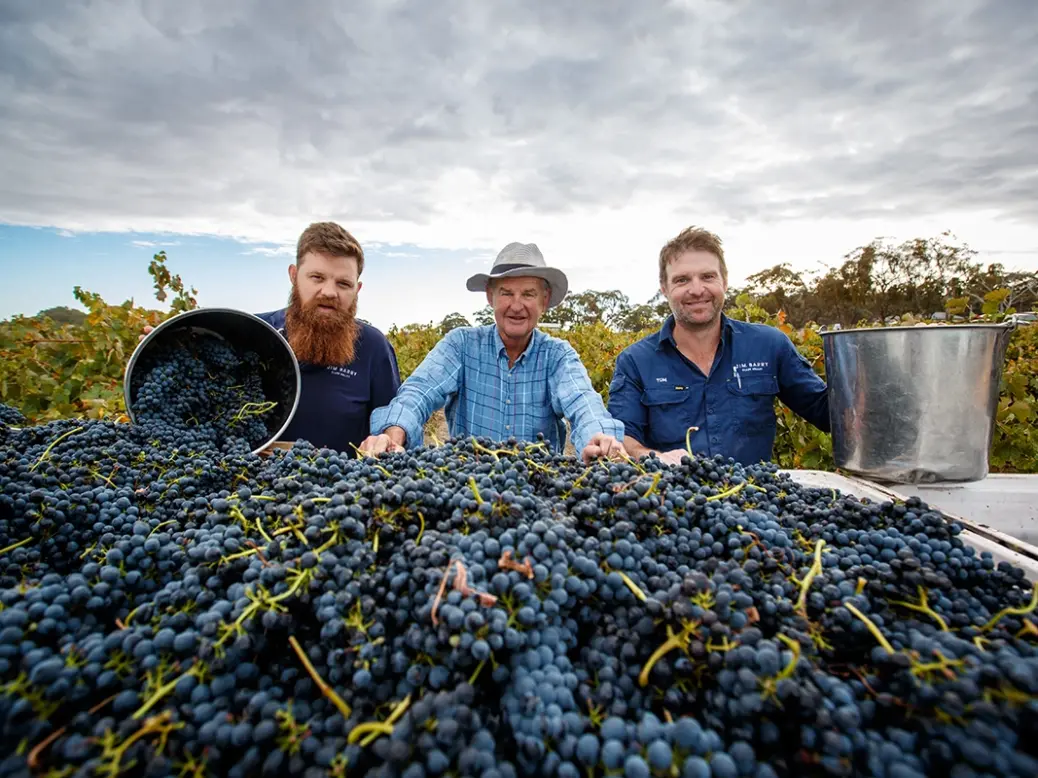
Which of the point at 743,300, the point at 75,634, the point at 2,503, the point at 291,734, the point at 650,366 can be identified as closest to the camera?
the point at 291,734

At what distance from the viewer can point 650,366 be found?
4.00m

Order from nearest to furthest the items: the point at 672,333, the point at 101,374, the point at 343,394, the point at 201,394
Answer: the point at 201,394
the point at 343,394
the point at 672,333
the point at 101,374

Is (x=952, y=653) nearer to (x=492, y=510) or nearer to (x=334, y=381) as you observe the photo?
(x=492, y=510)

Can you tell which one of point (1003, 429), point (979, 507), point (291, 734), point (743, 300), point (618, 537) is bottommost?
point (1003, 429)

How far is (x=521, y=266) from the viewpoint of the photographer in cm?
379

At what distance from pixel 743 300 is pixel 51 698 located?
251 inches

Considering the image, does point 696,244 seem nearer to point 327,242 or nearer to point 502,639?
point 327,242

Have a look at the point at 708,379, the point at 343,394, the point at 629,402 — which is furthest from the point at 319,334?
the point at 708,379

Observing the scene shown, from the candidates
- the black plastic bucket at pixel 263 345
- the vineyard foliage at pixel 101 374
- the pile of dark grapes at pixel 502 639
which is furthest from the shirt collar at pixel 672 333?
the pile of dark grapes at pixel 502 639

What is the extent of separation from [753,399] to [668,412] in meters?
0.59

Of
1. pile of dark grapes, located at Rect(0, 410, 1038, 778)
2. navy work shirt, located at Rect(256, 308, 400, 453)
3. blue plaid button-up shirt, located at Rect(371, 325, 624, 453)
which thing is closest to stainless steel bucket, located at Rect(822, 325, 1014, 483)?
pile of dark grapes, located at Rect(0, 410, 1038, 778)

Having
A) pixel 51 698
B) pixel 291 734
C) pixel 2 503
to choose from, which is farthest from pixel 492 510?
pixel 2 503

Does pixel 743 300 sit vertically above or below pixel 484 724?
above

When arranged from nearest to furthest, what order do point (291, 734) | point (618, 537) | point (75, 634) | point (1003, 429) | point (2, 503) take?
1. point (291, 734)
2. point (75, 634)
3. point (618, 537)
4. point (2, 503)
5. point (1003, 429)
